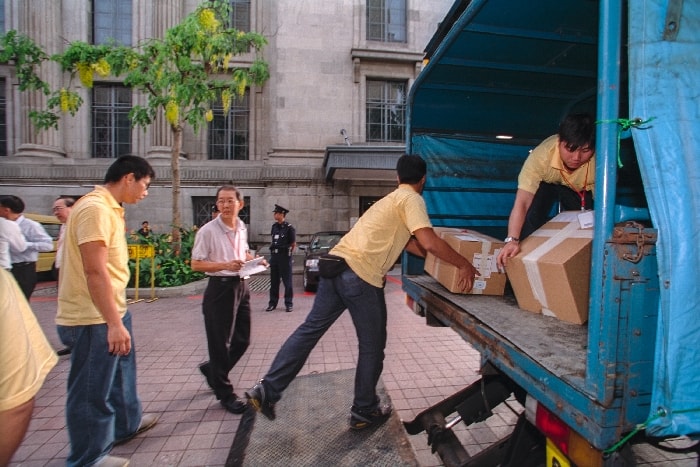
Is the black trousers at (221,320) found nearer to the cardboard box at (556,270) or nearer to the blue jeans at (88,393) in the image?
the blue jeans at (88,393)

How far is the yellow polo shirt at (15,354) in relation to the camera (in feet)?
3.63

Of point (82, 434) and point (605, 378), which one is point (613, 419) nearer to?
point (605, 378)

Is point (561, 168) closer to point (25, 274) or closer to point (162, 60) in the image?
point (25, 274)

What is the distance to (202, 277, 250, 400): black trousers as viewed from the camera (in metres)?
3.35

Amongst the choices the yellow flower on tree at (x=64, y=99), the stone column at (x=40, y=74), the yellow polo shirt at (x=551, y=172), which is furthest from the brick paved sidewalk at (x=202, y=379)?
the stone column at (x=40, y=74)

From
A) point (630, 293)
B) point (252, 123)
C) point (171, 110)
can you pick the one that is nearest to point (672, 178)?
point (630, 293)

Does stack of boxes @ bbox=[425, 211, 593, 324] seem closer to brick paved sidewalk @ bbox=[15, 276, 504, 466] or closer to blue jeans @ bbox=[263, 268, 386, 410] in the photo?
blue jeans @ bbox=[263, 268, 386, 410]

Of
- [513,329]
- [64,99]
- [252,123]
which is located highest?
[252,123]

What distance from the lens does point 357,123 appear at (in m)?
15.9

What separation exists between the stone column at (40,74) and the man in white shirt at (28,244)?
40.8 feet

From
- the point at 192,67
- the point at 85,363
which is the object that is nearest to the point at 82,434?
the point at 85,363

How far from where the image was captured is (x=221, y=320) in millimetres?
3367

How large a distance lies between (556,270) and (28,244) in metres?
6.01

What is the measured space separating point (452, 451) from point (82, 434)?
7.54ft
